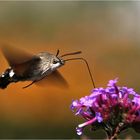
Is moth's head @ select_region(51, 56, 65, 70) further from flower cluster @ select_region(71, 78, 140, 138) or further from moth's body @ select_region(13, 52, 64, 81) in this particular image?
flower cluster @ select_region(71, 78, 140, 138)

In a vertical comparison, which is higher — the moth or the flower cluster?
the moth

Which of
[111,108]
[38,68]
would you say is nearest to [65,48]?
[38,68]

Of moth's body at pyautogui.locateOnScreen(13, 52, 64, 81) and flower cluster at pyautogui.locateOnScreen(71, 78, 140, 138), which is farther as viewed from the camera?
moth's body at pyautogui.locateOnScreen(13, 52, 64, 81)

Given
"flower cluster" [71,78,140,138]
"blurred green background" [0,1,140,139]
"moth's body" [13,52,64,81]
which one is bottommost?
"flower cluster" [71,78,140,138]

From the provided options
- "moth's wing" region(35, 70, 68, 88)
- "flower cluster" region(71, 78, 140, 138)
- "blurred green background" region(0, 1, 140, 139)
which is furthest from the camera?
"blurred green background" region(0, 1, 140, 139)

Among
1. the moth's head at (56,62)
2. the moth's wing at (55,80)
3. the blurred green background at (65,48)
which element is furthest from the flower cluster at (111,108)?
the blurred green background at (65,48)

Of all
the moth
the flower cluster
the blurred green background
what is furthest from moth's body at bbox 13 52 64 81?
the blurred green background
